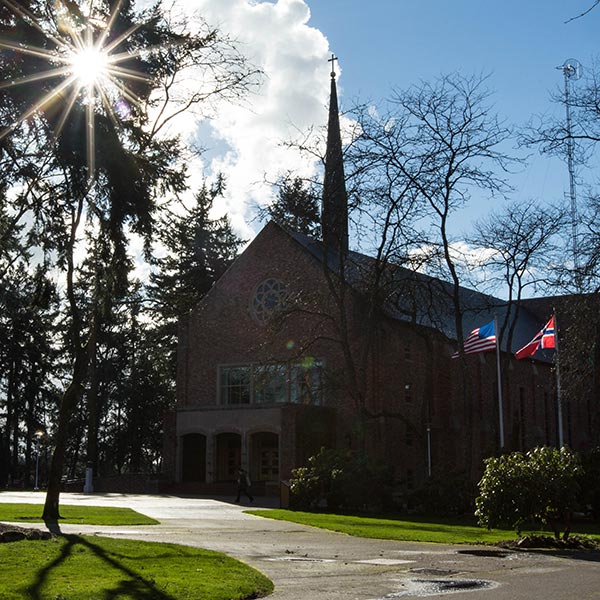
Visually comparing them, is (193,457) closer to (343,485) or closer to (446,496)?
(343,485)

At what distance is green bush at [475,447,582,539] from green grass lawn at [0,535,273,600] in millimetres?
6290

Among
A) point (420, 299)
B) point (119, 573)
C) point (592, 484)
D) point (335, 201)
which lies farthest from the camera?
point (420, 299)

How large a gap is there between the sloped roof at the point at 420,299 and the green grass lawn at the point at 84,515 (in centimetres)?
1446

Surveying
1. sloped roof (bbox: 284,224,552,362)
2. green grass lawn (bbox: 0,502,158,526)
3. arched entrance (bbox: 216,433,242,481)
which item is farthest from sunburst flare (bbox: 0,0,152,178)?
arched entrance (bbox: 216,433,242,481)

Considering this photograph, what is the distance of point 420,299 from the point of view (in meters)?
41.4

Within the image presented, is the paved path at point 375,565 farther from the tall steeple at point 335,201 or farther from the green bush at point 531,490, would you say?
the tall steeple at point 335,201

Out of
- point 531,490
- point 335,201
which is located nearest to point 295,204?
point 335,201

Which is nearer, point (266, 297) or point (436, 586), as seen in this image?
point (436, 586)

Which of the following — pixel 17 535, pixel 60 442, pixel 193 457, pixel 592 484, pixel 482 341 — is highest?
pixel 482 341

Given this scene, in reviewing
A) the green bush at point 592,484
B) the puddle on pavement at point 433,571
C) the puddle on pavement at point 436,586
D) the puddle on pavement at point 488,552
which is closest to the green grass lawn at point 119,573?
the puddle on pavement at point 436,586

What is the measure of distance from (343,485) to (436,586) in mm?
19772

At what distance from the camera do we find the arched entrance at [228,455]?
47.6m

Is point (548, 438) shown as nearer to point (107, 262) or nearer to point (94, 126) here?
point (107, 262)

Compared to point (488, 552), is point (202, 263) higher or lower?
higher
